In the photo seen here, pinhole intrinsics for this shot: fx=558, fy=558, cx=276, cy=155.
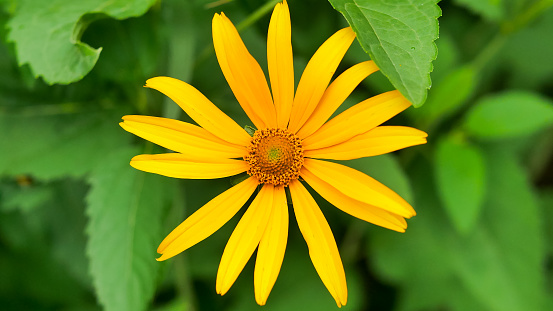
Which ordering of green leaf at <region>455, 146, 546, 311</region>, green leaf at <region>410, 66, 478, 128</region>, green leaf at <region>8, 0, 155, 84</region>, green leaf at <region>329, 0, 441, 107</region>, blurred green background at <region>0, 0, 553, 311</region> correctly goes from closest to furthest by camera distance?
green leaf at <region>329, 0, 441, 107</region> → green leaf at <region>8, 0, 155, 84</region> → blurred green background at <region>0, 0, 553, 311</region> → green leaf at <region>410, 66, 478, 128</region> → green leaf at <region>455, 146, 546, 311</region>

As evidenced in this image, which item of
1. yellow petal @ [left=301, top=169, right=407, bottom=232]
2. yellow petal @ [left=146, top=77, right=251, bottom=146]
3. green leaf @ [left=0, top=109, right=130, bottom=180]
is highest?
green leaf @ [left=0, top=109, right=130, bottom=180]

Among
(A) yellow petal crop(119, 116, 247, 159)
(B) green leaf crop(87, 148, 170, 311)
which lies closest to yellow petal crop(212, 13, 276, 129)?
(A) yellow petal crop(119, 116, 247, 159)

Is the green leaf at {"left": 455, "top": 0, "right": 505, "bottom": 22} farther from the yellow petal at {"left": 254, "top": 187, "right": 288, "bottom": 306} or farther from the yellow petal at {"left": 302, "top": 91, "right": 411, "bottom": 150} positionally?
the yellow petal at {"left": 254, "top": 187, "right": 288, "bottom": 306}

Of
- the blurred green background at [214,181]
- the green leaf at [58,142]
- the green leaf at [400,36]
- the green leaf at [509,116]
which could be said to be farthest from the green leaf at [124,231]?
the green leaf at [509,116]

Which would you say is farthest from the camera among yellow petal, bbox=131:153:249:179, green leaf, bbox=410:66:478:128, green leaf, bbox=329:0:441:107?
green leaf, bbox=410:66:478:128

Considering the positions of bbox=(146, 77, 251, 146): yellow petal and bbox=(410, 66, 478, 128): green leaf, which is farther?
bbox=(410, 66, 478, 128): green leaf

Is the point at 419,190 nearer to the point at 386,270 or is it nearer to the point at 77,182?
the point at 386,270

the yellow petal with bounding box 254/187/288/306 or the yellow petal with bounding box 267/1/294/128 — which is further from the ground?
the yellow petal with bounding box 267/1/294/128
